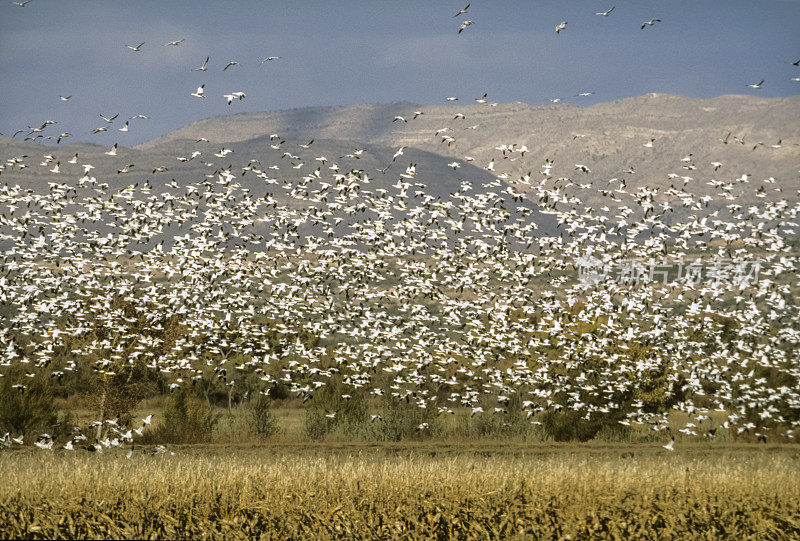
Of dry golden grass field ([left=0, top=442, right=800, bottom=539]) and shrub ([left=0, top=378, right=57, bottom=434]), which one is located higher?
shrub ([left=0, top=378, right=57, bottom=434])

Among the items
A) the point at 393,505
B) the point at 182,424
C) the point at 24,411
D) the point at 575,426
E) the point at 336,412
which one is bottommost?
the point at 393,505

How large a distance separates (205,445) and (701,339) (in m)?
36.9

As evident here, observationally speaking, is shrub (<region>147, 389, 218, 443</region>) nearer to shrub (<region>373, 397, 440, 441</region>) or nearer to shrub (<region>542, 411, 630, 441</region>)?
shrub (<region>373, 397, 440, 441</region>)

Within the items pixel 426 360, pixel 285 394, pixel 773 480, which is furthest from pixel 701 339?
pixel 773 480

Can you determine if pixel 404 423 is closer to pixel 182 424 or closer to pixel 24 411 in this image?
pixel 182 424

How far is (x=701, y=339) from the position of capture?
56.5 metres

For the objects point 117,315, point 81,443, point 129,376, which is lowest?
point 81,443

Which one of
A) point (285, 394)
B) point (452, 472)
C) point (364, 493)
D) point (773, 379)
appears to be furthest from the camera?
point (285, 394)

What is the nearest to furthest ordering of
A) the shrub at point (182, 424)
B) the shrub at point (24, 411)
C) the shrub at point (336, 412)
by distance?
the shrub at point (24, 411), the shrub at point (182, 424), the shrub at point (336, 412)

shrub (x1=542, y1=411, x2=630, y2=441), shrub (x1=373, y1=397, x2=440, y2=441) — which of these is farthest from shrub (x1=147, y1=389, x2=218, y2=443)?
shrub (x1=542, y1=411, x2=630, y2=441)

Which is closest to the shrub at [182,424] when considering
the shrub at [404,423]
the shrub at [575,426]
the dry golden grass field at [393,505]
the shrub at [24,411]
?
the shrub at [24,411]

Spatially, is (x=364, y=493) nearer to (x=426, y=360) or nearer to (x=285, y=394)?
(x=426, y=360)

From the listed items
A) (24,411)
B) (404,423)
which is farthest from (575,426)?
(24,411)

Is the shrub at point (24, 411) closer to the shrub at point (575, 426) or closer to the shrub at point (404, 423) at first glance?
the shrub at point (404, 423)
